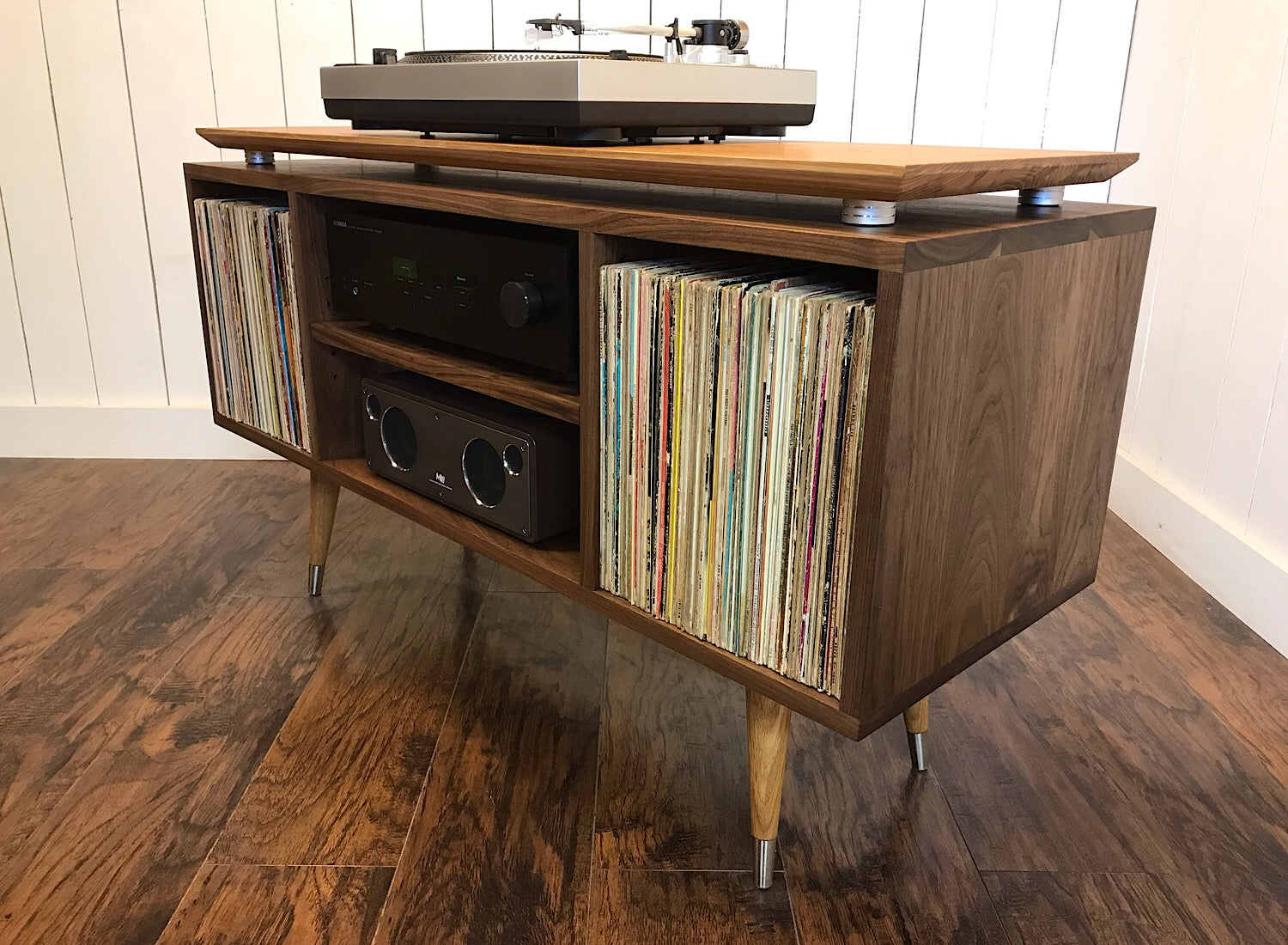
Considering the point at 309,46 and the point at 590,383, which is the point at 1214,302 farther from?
the point at 309,46

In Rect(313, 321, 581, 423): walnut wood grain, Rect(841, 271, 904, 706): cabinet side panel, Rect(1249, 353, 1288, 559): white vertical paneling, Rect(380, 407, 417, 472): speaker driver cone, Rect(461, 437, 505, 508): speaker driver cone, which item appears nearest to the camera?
Rect(841, 271, 904, 706): cabinet side panel

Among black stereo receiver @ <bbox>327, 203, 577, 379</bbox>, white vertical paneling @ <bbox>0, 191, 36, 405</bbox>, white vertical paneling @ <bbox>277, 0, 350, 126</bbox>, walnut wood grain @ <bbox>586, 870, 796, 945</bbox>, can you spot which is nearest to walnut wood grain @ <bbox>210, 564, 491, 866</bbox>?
walnut wood grain @ <bbox>586, 870, 796, 945</bbox>

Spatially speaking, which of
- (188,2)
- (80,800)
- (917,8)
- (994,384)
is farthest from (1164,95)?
(80,800)

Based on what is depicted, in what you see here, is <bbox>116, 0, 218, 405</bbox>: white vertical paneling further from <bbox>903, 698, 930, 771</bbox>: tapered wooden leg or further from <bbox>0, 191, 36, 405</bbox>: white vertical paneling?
<bbox>903, 698, 930, 771</bbox>: tapered wooden leg

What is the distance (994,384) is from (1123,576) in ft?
3.13

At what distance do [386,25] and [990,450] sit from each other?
147 centimetres

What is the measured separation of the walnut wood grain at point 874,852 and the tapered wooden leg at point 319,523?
2.27 ft

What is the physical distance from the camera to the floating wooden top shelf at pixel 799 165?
0.67 m

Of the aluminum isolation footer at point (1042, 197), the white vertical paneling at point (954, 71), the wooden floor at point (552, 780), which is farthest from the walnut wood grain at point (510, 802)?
the white vertical paneling at point (954, 71)

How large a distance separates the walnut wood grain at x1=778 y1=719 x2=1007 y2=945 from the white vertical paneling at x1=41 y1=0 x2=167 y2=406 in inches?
60.0

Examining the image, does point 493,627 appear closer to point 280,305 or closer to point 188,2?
point 280,305

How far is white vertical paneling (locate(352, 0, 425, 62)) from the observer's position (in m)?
1.81

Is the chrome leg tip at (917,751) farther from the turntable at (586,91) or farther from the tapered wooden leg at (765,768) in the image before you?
the turntable at (586,91)

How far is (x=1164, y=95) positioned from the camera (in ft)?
5.51
